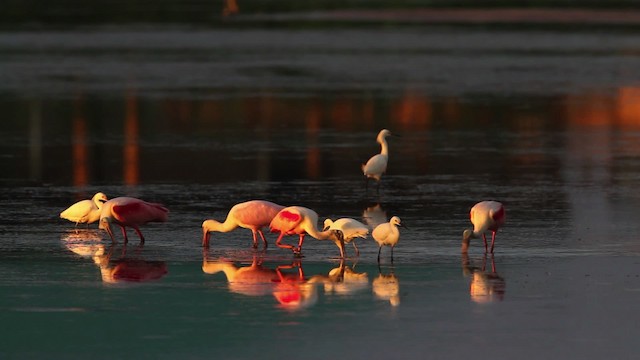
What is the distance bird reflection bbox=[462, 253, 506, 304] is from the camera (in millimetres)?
14220

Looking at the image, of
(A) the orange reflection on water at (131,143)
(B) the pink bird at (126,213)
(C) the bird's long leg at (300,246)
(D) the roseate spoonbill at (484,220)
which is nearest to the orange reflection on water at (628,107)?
(A) the orange reflection on water at (131,143)

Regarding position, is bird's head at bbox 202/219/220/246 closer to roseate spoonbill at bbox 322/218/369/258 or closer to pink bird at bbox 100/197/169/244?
pink bird at bbox 100/197/169/244

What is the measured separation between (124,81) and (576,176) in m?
21.8

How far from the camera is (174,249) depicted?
16953 mm

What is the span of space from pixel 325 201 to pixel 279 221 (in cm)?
467

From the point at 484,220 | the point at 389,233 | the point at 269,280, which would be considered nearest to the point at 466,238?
the point at 484,220

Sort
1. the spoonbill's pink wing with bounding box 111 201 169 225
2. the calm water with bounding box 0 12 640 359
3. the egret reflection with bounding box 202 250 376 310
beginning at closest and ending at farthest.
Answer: the calm water with bounding box 0 12 640 359, the egret reflection with bounding box 202 250 376 310, the spoonbill's pink wing with bounding box 111 201 169 225

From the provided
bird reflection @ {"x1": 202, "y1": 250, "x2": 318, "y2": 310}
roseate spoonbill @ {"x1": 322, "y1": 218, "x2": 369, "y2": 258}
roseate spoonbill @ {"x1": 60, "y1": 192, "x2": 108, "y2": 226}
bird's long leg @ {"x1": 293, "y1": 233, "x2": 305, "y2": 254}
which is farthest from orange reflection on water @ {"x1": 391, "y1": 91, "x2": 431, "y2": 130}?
bird reflection @ {"x1": 202, "y1": 250, "x2": 318, "y2": 310}

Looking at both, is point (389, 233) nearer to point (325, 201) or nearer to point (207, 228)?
point (207, 228)

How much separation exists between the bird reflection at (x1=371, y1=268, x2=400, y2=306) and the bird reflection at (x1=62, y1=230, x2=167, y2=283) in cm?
211

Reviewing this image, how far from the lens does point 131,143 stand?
28500mm

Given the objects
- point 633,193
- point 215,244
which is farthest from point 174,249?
point 633,193

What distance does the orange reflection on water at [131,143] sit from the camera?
77.7 feet

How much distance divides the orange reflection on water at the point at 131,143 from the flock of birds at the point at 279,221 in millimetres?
5425
